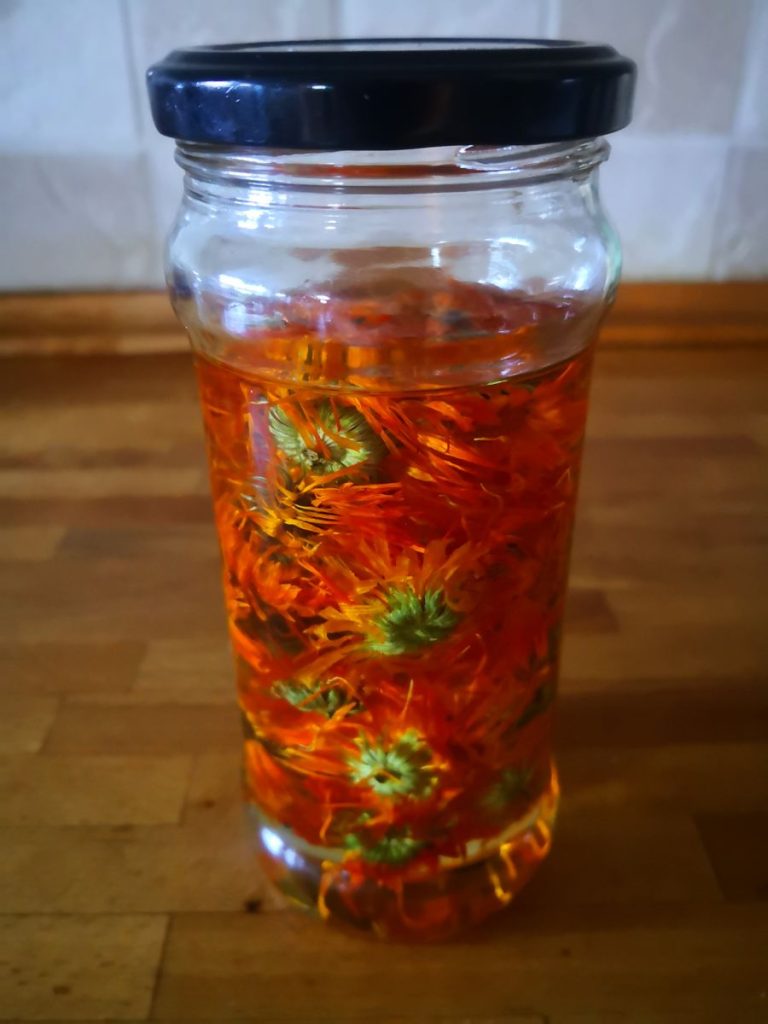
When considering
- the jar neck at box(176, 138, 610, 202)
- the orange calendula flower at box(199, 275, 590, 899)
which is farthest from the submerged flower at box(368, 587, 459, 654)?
the jar neck at box(176, 138, 610, 202)

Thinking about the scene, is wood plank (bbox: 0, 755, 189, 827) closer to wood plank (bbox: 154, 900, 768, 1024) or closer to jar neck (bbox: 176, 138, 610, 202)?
wood plank (bbox: 154, 900, 768, 1024)

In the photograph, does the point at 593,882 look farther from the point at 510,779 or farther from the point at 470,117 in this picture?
the point at 470,117

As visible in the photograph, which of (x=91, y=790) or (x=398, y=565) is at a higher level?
(x=398, y=565)

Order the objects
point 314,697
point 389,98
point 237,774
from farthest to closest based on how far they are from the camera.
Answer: point 237,774 → point 314,697 → point 389,98

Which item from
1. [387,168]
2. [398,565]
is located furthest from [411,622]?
[387,168]

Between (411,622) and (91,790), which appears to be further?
Result: (91,790)

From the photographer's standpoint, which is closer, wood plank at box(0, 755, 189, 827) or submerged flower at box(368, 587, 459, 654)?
submerged flower at box(368, 587, 459, 654)

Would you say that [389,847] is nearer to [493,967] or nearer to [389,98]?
[493,967]
